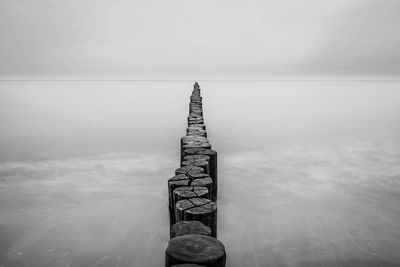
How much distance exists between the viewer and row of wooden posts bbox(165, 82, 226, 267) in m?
1.57

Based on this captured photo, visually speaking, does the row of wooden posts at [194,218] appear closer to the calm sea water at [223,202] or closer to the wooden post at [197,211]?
the wooden post at [197,211]

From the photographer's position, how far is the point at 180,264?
1524 millimetres

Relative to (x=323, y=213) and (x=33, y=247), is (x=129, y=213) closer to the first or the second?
(x=33, y=247)

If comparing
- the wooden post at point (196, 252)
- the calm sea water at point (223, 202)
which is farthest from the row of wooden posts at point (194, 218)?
the calm sea water at point (223, 202)

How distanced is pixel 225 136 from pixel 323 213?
6.29 metres

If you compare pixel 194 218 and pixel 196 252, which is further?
pixel 194 218

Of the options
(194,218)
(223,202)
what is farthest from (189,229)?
(223,202)

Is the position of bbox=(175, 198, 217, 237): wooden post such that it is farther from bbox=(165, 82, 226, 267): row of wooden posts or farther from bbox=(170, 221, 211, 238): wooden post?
bbox=(170, 221, 211, 238): wooden post

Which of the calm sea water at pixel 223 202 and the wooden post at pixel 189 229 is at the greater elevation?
the wooden post at pixel 189 229

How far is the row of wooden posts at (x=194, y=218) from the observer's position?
1571 mm

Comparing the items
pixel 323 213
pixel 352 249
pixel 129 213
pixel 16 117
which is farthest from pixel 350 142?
pixel 16 117

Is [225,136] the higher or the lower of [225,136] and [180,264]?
the lower

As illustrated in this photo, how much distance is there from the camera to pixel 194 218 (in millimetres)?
2053

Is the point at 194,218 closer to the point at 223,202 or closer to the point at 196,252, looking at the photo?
the point at 196,252
